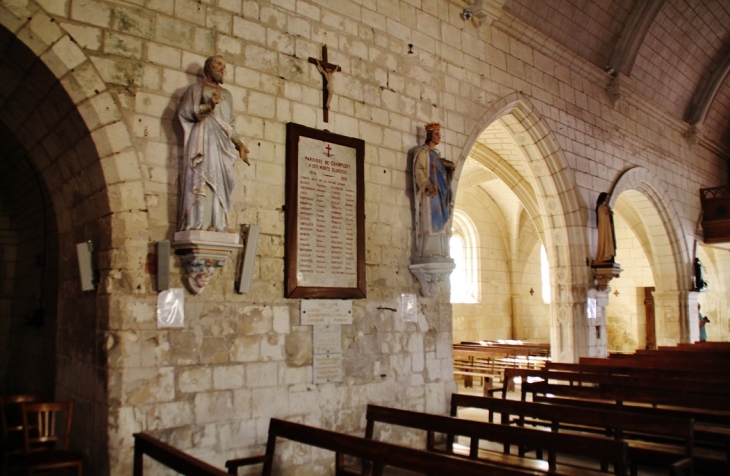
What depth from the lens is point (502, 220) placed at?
575 inches

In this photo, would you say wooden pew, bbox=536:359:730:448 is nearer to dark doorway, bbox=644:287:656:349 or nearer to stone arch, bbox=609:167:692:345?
stone arch, bbox=609:167:692:345

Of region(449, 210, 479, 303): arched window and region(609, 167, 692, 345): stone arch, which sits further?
region(449, 210, 479, 303): arched window

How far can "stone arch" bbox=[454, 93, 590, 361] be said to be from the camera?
7914 mm

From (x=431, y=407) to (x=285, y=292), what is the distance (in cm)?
200

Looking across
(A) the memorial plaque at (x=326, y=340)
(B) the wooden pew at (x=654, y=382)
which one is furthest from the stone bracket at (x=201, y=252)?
(B) the wooden pew at (x=654, y=382)

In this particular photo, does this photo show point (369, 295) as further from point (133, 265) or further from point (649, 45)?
point (649, 45)

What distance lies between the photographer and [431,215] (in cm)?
557

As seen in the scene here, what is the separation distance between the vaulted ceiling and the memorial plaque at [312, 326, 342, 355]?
4798 mm

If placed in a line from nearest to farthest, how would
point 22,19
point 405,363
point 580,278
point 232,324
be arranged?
1. point 22,19
2. point 232,324
3. point 405,363
4. point 580,278

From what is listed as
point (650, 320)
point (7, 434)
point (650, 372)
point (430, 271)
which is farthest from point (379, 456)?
point (650, 320)

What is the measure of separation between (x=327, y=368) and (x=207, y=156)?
1.97m

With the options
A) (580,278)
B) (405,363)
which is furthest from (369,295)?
(580,278)

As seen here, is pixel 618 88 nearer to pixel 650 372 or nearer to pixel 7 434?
pixel 650 372

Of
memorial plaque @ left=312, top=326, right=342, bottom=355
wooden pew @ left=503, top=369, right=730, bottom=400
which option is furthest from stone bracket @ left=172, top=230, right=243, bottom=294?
wooden pew @ left=503, top=369, right=730, bottom=400
